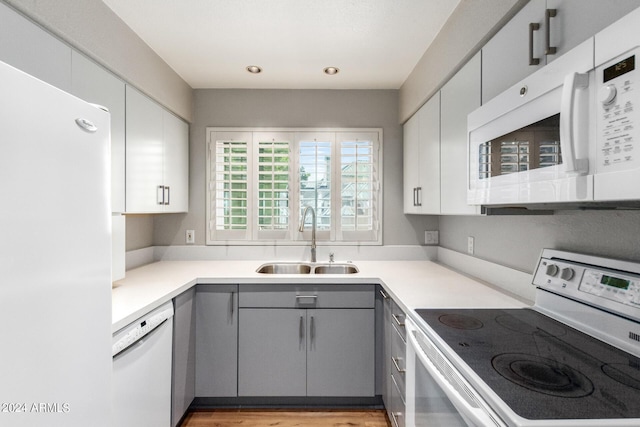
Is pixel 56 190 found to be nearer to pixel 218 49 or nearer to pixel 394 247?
pixel 218 49

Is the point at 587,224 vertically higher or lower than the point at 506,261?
higher

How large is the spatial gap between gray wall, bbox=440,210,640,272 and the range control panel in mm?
69

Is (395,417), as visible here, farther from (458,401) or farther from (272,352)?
(458,401)

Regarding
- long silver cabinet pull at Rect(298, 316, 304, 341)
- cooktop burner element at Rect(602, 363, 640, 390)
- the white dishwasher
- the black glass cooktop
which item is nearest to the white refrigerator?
the white dishwasher

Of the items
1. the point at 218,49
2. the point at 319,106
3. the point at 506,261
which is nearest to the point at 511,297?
the point at 506,261

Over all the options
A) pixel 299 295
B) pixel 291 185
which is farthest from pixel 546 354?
pixel 291 185

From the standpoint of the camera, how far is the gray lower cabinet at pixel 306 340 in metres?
2.03

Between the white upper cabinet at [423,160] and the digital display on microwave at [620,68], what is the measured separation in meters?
1.16

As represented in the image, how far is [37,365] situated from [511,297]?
1746 millimetres

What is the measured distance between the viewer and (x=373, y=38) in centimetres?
185

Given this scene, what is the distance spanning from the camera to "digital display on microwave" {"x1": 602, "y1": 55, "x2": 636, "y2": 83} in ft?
2.11

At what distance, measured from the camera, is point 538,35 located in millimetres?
1033

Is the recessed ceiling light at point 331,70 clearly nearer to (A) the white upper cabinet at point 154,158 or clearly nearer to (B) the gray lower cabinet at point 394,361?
(A) the white upper cabinet at point 154,158

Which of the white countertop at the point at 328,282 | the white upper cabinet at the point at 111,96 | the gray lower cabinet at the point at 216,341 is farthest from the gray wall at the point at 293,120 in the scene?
the white upper cabinet at the point at 111,96
